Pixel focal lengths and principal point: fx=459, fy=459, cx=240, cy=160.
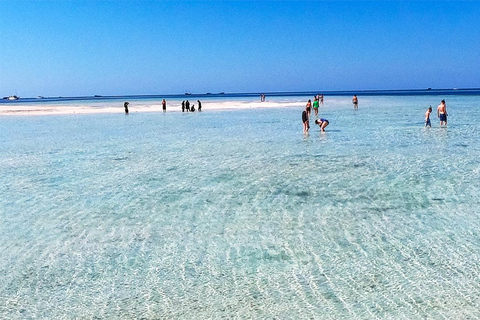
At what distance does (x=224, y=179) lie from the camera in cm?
1239

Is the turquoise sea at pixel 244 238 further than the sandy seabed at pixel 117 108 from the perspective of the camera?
No

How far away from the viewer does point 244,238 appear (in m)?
7.73

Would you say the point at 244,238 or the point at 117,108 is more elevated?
the point at 117,108

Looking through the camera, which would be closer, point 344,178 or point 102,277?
point 102,277

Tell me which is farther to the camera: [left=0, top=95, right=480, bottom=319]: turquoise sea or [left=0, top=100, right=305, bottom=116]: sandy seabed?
[left=0, top=100, right=305, bottom=116]: sandy seabed

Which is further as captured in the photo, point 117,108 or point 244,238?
point 117,108

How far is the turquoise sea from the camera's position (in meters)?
5.52

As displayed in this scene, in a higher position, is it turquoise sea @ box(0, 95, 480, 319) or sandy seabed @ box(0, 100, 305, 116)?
sandy seabed @ box(0, 100, 305, 116)

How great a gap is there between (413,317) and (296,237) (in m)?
2.84

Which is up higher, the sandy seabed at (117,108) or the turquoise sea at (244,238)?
the sandy seabed at (117,108)

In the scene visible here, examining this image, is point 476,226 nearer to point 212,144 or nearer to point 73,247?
point 73,247

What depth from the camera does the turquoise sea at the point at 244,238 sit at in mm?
5516

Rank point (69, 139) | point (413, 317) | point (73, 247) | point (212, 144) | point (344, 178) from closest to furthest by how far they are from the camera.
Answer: point (413, 317) → point (73, 247) → point (344, 178) → point (212, 144) → point (69, 139)

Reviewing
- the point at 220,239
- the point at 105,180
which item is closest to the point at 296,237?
the point at 220,239
